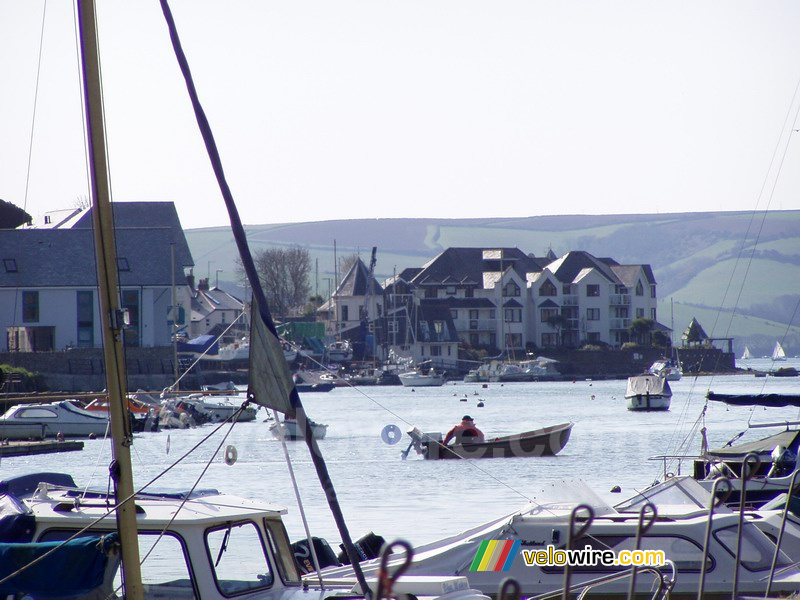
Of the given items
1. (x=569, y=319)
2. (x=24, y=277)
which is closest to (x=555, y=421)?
(x=24, y=277)

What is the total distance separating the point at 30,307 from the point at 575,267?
10164cm

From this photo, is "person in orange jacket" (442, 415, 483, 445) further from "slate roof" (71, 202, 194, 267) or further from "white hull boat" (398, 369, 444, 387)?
"white hull boat" (398, 369, 444, 387)

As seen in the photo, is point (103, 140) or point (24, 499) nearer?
point (103, 140)

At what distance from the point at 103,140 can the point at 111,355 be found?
5.06ft

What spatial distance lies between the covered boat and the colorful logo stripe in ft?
226

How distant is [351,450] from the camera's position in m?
50.1

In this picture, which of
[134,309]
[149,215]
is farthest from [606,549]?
[149,215]

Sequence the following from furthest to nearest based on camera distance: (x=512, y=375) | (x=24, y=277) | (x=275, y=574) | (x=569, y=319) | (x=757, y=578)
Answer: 1. (x=569, y=319)
2. (x=512, y=375)
3. (x=24, y=277)
4. (x=757, y=578)
5. (x=275, y=574)

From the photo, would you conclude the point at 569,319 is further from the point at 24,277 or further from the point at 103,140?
the point at 103,140

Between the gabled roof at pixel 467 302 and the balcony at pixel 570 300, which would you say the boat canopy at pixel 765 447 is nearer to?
the gabled roof at pixel 467 302

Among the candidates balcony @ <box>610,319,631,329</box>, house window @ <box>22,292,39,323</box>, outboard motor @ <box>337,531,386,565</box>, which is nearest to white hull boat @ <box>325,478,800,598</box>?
outboard motor @ <box>337,531,386,565</box>

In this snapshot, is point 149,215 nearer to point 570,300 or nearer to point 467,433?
point 467,433

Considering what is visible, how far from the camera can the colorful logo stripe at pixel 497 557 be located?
13.1 m

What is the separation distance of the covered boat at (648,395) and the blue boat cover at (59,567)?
2914 inches
